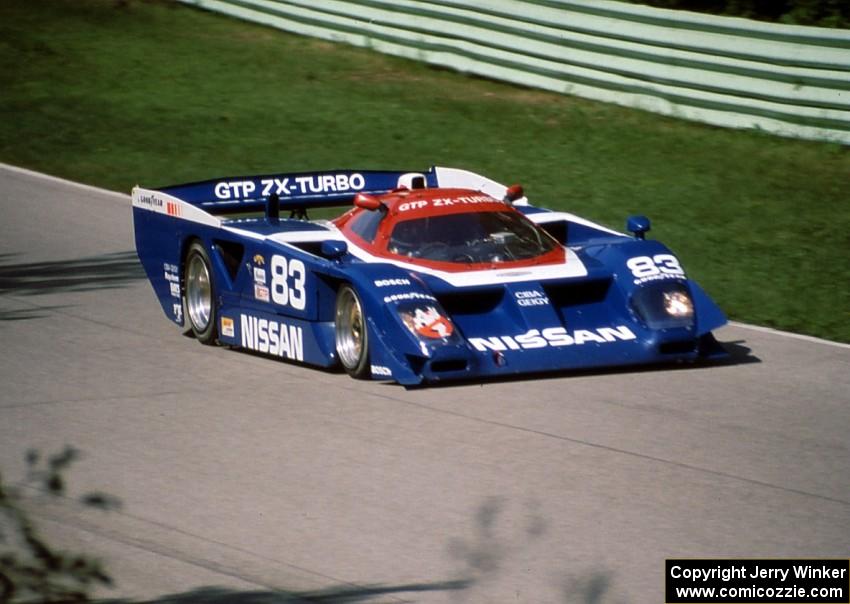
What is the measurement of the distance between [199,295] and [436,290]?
7.55 ft

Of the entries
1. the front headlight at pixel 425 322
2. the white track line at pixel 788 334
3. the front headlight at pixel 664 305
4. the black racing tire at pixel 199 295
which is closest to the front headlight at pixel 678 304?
the front headlight at pixel 664 305

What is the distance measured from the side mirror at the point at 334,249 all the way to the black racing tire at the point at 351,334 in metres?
0.25

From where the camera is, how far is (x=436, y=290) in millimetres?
9375

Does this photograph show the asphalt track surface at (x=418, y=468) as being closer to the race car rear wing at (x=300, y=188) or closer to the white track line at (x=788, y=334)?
the white track line at (x=788, y=334)

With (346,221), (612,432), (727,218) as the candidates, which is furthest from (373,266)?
(727,218)

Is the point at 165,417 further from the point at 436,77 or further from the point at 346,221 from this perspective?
the point at 436,77

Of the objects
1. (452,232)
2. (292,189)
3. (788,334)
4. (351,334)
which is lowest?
(788,334)

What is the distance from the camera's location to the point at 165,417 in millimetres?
8688

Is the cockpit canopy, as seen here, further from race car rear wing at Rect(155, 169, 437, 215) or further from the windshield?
race car rear wing at Rect(155, 169, 437, 215)

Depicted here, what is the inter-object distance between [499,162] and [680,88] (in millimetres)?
2103

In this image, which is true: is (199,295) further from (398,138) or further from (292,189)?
(398,138)

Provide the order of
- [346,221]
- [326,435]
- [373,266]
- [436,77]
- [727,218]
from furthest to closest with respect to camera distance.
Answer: [436,77] < [727,218] < [346,221] < [373,266] < [326,435]

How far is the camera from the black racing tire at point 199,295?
10.8 m

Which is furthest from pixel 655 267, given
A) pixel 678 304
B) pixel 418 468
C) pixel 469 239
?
pixel 418 468
